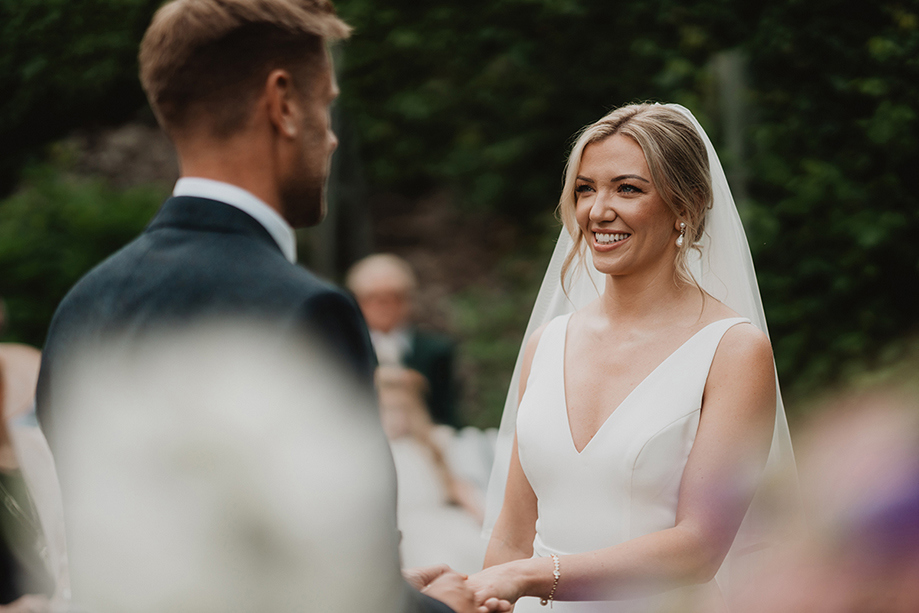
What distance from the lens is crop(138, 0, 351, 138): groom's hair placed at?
56.3 inches

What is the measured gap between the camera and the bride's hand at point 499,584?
1895 mm

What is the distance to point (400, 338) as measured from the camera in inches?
216

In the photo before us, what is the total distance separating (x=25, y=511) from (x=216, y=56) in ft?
7.79

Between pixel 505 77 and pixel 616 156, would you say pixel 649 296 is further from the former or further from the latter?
pixel 505 77

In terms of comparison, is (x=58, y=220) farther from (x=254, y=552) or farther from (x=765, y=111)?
(x=254, y=552)

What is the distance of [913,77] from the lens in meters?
3.66

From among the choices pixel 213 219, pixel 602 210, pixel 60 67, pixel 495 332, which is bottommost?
pixel 495 332

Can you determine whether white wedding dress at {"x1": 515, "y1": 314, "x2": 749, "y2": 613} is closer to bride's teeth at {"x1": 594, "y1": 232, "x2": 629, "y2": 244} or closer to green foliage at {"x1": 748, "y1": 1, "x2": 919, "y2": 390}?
bride's teeth at {"x1": 594, "y1": 232, "x2": 629, "y2": 244}

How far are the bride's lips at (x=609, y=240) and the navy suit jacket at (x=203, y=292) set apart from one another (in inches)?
42.5

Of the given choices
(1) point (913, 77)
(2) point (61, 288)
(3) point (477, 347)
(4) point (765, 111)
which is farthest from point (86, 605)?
(3) point (477, 347)

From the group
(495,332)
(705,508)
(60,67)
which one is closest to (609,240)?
(705,508)

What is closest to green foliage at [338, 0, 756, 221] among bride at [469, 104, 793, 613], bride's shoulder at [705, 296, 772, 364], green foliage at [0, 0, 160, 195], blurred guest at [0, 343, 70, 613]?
green foliage at [0, 0, 160, 195]

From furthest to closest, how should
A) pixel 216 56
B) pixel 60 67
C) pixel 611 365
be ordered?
pixel 60 67 < pixel 611 365 < pixel 216 56

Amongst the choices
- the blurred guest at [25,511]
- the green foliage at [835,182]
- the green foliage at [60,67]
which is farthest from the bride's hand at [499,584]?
the green foliage at [60,67]
